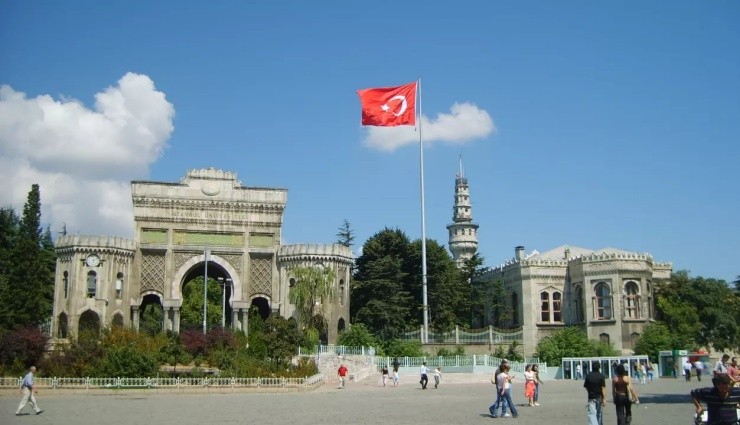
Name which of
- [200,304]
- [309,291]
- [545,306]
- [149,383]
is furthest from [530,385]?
[200,304]

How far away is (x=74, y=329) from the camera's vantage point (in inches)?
1797

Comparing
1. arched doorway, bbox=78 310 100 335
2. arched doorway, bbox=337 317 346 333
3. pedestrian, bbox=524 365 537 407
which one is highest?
arched doorway, bbox=78 310 100 335

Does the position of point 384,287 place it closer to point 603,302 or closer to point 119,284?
point 603,302

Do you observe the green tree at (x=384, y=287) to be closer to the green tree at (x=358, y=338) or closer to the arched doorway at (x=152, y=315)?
the green tree at (x=358, y=338)

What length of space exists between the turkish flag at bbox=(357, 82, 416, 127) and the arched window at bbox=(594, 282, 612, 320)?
17.4m

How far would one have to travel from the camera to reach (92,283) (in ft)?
156

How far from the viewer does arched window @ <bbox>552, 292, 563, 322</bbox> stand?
54000mm


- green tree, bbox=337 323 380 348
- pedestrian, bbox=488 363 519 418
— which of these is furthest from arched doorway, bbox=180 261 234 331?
pedestrian, bbox=488 363 519 418

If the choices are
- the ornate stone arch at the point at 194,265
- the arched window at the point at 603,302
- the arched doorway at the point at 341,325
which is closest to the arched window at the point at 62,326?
the ornate stone arch at the point at 194,265

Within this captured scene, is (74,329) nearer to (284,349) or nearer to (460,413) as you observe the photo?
(284,349)

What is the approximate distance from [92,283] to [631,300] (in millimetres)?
33274

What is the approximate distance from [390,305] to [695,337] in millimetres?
19666

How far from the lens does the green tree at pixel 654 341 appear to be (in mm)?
45500

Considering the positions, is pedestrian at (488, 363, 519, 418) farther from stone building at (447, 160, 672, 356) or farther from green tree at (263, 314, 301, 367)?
stone building at (447, 160, 672, 356)
